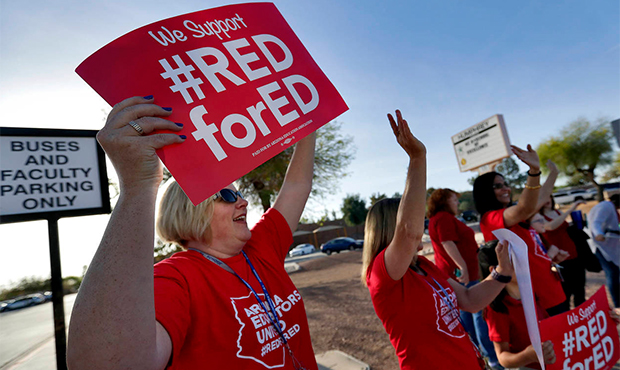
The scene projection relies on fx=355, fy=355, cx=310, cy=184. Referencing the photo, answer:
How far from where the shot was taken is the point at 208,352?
1.12m

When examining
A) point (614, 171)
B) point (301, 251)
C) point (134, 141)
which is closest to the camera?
point (134, 141)

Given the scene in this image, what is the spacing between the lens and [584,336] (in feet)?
6.91

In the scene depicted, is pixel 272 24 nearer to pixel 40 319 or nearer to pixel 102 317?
pixel 102 317

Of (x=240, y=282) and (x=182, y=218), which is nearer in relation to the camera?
(x=240, y=282)

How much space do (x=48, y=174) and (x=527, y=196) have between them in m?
3.95

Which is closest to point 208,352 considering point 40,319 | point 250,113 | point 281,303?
point 281,303

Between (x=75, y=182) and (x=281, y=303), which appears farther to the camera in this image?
(x=75, y=182)

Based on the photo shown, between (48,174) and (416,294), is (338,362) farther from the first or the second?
(48,174)

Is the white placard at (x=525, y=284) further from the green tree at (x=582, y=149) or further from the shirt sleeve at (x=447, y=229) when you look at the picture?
the green tree at (x=582, y=149)

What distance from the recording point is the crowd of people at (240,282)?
0.79 metres

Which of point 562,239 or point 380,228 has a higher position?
point 380,228

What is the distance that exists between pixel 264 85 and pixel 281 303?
843 millimetres

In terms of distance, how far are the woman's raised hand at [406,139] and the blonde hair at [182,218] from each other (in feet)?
3.05

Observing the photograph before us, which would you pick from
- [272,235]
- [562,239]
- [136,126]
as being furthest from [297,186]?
[562,239]
